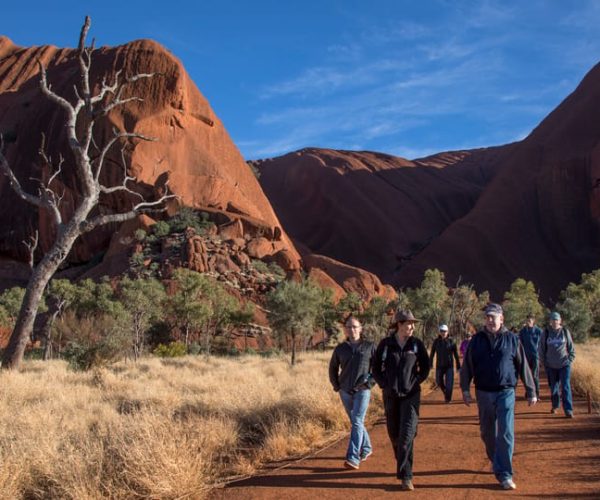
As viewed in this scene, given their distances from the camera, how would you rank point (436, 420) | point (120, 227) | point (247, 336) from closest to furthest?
point (436, 420) < point (247, 336) < point (120, 227)

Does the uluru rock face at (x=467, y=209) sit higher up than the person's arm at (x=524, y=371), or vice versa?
the uluru rock face at (x=467, y=209)

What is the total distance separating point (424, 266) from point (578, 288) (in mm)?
28026

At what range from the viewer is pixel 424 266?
266ft

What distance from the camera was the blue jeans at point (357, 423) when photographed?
604cm

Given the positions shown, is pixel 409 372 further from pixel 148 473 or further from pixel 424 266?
pixel 424 266

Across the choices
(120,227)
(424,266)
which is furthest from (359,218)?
(120,227)

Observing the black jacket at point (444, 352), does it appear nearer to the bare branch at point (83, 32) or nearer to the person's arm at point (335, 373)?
the person's arm at point (335, 373)

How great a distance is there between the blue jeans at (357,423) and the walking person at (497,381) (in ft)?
3.84

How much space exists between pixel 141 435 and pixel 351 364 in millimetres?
2381

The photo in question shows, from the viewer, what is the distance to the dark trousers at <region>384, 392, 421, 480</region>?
17.4ft

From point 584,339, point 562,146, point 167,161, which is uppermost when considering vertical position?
point 562,146

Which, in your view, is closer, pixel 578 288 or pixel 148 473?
pixel 148 473

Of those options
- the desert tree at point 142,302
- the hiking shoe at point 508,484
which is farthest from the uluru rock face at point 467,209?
the hiking shoe at point 508,484

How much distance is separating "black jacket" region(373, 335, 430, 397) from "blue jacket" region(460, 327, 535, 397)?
510 mm
